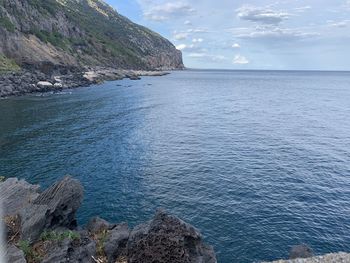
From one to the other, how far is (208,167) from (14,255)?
34.7 metres

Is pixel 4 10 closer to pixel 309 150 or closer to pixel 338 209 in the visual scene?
pixel 309 150

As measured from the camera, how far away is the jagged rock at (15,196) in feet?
92.1

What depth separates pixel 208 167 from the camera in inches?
2056

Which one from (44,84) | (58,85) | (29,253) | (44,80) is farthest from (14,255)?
(44,80)

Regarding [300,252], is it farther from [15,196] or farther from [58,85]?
[58,85]

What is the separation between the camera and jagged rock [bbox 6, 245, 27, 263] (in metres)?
20.4

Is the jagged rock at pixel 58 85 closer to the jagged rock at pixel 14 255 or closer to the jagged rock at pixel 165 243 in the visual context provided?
the jagged rock at pixel 14 255

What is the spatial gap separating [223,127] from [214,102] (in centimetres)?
5050

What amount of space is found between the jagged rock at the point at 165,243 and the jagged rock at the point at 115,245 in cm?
311

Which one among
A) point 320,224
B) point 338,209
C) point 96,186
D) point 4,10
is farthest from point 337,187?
point 4,10

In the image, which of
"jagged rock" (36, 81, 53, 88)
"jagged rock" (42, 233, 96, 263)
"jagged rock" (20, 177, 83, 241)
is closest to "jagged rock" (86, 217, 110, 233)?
"jagged rock" (20, 177, 83, 241)

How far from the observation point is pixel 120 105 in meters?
112

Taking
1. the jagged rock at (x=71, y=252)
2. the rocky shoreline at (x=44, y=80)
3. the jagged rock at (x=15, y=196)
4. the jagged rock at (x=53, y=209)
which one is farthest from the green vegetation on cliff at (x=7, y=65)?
the jagged rock at (x=71, y=252)

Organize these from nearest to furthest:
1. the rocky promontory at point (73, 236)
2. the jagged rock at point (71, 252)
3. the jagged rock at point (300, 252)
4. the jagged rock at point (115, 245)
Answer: the rocky promontory at point (73, 236), the jagged rock at point (71, 252), the jagged rock at point (115, 245), the jagged rock at point (300, 252)
